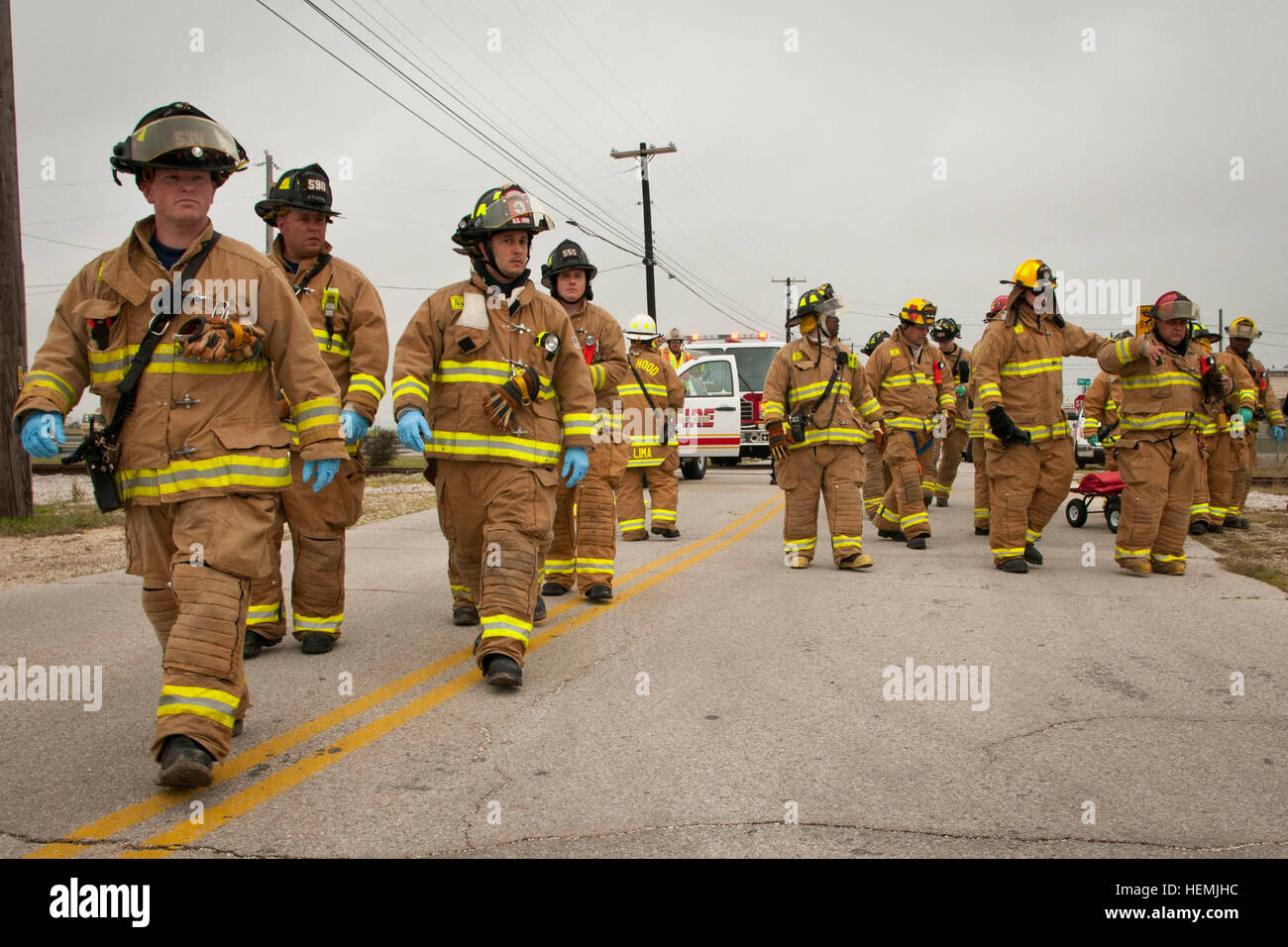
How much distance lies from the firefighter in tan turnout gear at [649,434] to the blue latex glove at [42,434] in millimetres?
7399

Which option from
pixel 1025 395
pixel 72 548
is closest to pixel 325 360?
pixel 1025 395

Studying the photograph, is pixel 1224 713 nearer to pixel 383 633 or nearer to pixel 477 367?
pixel 477 367

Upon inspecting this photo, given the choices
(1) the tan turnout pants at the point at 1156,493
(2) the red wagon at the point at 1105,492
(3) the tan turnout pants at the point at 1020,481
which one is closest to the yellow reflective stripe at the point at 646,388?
(3) the tan turnout pants at the point at 1020,481

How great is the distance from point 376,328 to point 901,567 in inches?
209

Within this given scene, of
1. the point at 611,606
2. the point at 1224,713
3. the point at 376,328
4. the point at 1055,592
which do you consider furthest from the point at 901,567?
the point at 376,328

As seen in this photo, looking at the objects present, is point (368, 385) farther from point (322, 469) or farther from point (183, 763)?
point (183, 763)

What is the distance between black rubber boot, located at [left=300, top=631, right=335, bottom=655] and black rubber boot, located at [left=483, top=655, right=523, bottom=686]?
4.31ft

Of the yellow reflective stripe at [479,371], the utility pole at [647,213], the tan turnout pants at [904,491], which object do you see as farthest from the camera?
the utility pole at [647,213]

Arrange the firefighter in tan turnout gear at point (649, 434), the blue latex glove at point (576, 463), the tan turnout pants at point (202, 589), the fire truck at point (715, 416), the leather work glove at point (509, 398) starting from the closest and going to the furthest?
1. the tan turnout pants at point (202, 589)
2. the leather work glove at point (509, 398)
3. the blue latex glove at point (576, 463)
4. the firefighter in tan turnout gear at point (649, 434)
5. the fire truck at point (715, 416)

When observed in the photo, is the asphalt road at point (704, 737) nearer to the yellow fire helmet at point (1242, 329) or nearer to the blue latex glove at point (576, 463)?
the blue latex glove at point (576, 463)

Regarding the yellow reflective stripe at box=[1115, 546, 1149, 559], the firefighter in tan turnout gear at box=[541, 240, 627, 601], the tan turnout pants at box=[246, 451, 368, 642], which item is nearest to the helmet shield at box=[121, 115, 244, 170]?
the tan turnout pants at box=[246, 451, 368, 642]

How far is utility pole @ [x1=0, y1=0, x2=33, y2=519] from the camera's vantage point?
1198 cm

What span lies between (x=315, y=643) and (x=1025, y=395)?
6009 mm

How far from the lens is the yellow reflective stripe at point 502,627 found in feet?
17.1
